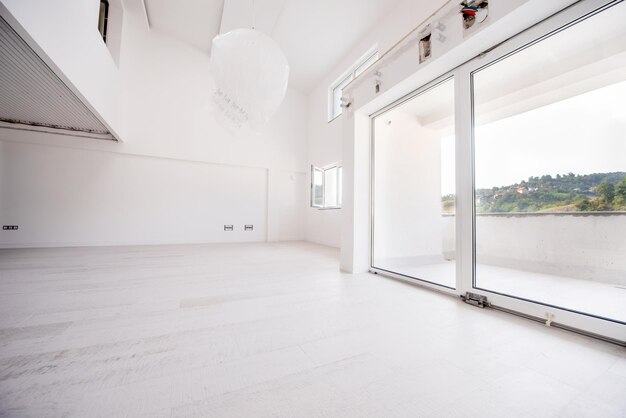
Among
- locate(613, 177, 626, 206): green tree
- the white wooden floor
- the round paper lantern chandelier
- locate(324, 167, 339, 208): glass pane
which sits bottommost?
the white wooden floor

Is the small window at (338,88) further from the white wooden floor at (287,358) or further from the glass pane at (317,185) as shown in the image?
the white wooden floor at (287,358)

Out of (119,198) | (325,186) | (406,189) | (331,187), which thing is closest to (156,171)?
(119,198)

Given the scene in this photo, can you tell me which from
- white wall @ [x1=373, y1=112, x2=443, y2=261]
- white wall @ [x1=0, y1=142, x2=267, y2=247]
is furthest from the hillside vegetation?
white wall @ [x1=0, y1=142, x2=267, y2=247]

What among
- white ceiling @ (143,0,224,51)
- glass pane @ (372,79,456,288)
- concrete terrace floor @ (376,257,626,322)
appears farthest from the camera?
white ceiling @ (143,0,224,51)

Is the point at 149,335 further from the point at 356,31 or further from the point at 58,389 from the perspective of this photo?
the point at 356,31

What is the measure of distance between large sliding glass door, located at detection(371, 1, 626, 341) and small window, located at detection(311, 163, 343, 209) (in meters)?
2.24

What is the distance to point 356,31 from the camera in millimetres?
4367

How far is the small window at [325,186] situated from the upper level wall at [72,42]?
4.17 metres

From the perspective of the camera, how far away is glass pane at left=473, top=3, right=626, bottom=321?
1890mm

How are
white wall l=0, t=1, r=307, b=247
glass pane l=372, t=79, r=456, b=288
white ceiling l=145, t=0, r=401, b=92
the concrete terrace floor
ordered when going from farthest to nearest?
white wall l=0, t=1, r=307, b=247 → white ceiling l=145, t=0, r=401, b=92 → glass pane l=372, t=79, r=456, b=288 → the concrete terrace floor

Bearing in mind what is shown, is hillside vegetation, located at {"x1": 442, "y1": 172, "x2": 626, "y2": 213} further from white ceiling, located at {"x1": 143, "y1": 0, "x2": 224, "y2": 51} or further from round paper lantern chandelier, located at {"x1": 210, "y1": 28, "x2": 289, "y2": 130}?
white ceiling, located at {"x1": 143, "y1": 0, "x2": 224, "y2": 51}

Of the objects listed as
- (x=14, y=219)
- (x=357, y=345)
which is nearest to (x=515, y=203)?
(x=357, y=345)

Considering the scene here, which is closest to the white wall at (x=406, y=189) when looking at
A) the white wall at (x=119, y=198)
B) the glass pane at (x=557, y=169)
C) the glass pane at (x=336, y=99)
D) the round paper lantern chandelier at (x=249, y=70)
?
the glass pane at (x=557, y=169)

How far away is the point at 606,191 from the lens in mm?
1932
